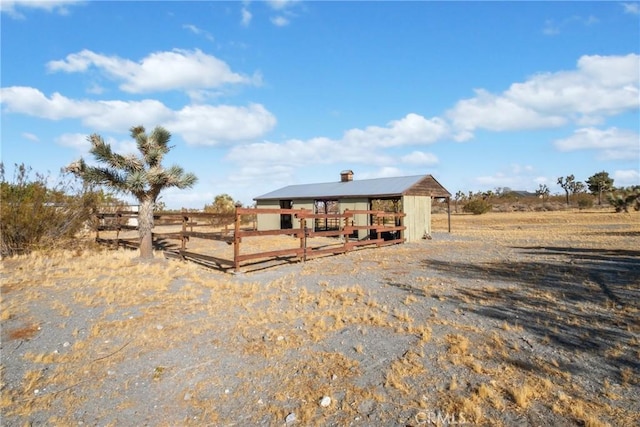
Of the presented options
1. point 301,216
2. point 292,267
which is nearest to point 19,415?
point 292,267

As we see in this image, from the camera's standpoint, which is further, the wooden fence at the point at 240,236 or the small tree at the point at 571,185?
the small tree at the point at 571,185

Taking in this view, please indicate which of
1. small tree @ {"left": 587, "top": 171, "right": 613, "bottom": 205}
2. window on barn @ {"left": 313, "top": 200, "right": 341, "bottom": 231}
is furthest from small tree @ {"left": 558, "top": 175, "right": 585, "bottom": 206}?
window on barn @ {"left": 313, "top": 200, "right": 341, "bottom": 231}

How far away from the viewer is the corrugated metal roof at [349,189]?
20.0m

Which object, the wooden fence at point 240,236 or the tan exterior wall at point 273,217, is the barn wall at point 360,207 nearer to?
the wooden fence at point 240,236

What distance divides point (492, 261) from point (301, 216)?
22.0ft

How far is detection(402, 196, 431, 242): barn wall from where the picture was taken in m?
19.5

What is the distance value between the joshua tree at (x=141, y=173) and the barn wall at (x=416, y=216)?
468 inches

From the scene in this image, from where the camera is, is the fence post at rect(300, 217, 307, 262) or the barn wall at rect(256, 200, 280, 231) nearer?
the fence post at rect(300, 217, 307, 262)

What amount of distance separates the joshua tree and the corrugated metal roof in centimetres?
1053

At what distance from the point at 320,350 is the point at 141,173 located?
1027 centimetres

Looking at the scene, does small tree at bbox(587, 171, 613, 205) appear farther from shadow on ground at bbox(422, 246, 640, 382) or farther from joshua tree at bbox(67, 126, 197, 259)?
joshua tree at bbox(67, 126, 197, 259)

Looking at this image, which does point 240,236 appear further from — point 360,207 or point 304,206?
point 304,206

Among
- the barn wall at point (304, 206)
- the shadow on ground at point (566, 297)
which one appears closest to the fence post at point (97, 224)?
the barn wall at point (304, 206)

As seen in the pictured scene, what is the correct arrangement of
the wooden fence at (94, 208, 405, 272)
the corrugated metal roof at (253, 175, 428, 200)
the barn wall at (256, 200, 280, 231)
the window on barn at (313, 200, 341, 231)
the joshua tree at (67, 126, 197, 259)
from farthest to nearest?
the barn wall at (256, 200, 280, 231)
the window on barn at (313, 200, 341, 231)
the corrugated metal roof at (253, 175, 428, 200)
the joshua tree at (67, 126, 197, 259)
the wooden fence at (94, 208, 405, 272)
